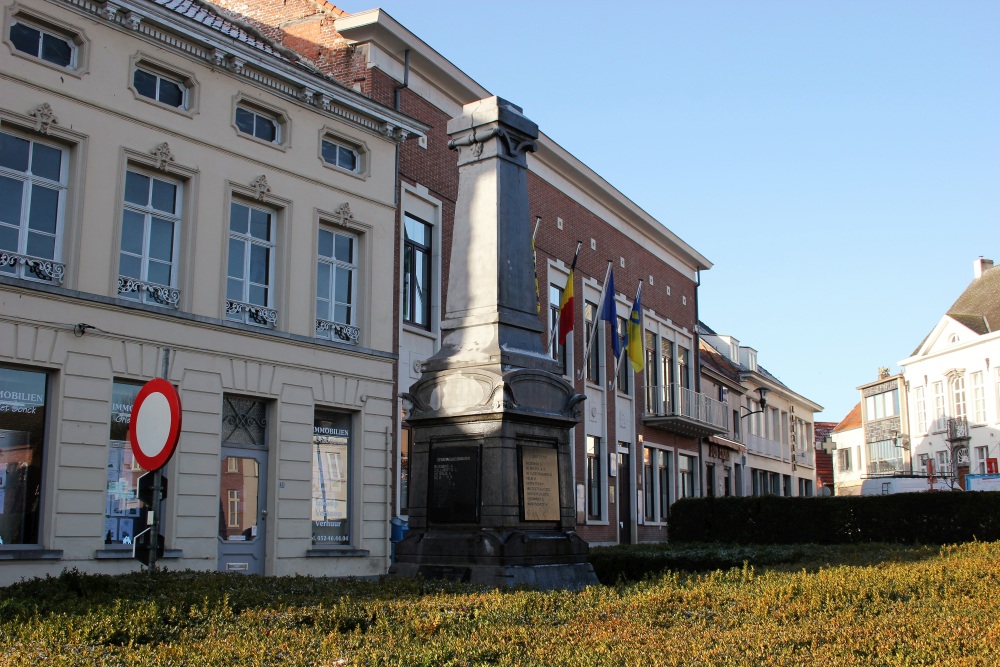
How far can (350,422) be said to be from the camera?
19.3 metres

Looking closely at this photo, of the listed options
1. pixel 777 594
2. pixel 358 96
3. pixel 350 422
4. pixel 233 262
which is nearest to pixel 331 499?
pixel 350 422

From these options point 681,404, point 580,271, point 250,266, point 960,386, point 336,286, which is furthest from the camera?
point 960,386

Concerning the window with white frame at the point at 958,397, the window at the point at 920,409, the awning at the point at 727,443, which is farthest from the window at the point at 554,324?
the window at the point at 920,409

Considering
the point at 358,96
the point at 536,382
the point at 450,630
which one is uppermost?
the point at 358,96

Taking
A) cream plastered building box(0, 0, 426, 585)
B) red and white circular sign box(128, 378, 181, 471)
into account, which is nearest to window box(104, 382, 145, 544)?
cream plastered building box(0, 0, 426, 585)

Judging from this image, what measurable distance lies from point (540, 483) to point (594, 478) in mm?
19354

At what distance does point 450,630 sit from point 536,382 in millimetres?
4656

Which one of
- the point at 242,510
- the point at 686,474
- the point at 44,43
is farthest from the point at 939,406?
the point at 44,43

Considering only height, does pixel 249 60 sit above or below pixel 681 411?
above

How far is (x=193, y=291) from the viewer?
16594mm

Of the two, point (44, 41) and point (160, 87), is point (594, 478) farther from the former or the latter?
point (44, 41)

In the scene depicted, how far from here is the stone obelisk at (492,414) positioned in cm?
1056

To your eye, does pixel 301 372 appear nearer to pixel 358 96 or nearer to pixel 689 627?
pixel 358 96

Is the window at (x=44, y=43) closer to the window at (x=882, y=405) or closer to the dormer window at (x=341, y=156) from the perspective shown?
the dormer window at (x=341, y=156)
